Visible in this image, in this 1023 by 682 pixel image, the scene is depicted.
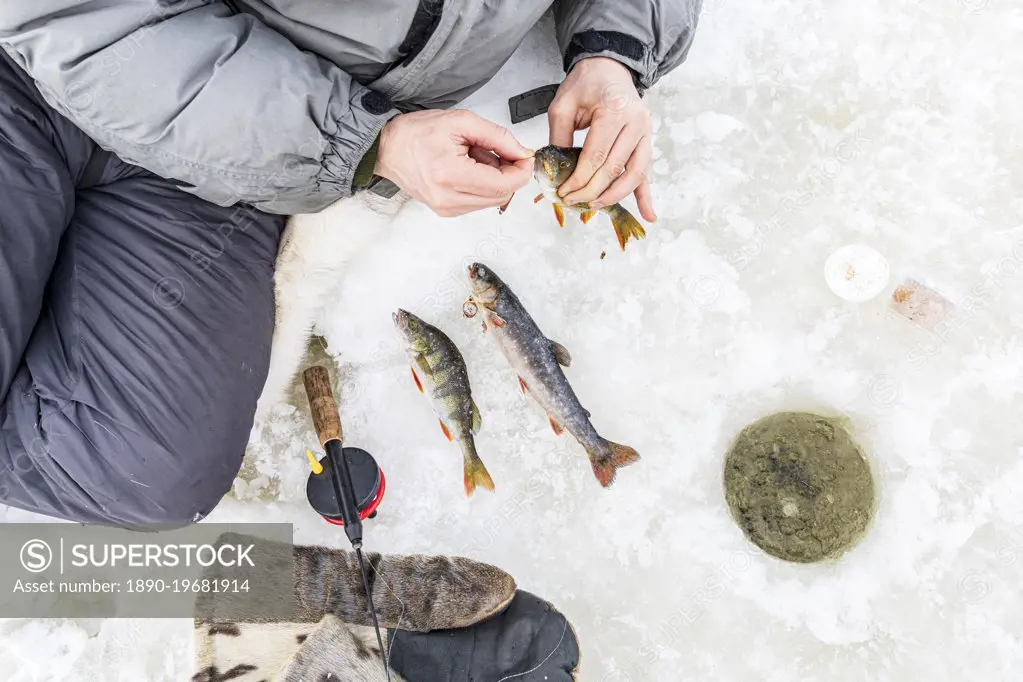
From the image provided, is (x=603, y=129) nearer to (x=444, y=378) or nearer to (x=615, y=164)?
(x=615, y=164)

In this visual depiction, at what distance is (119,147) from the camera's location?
178 cm

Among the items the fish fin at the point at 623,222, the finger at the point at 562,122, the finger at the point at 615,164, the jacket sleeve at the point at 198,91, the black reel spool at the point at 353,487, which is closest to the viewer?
the jacket sleeve at the point at 198,91

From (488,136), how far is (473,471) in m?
1.25

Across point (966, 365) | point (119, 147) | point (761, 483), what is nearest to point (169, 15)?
point (119, 147)

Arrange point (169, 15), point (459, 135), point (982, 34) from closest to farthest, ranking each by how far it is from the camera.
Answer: point (169, 15), point (459, 135), point (982, 34)

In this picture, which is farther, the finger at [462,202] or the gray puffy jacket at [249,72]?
the finger at [462,202]

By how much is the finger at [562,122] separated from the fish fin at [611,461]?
1079mm

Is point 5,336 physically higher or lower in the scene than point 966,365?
lower

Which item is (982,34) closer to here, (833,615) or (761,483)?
(761,483)

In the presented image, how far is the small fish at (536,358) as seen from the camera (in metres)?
2.45

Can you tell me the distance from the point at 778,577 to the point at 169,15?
270cm

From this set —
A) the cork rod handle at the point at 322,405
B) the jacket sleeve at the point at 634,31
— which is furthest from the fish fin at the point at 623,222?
the cork rod handle at the point at 322,405

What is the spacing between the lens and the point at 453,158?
5.93ft

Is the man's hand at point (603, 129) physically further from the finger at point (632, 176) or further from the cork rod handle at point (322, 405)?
the cork rod handle at point (322, 405)
